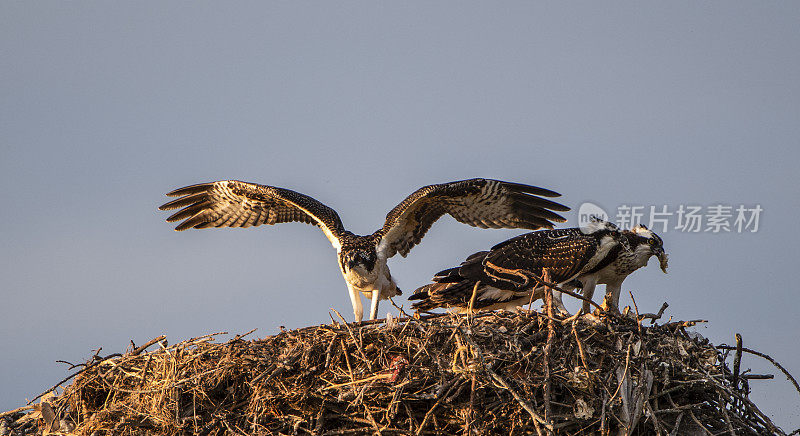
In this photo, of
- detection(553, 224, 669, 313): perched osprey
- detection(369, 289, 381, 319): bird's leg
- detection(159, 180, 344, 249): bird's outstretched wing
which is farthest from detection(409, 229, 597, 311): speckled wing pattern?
detection(159, 180, 344, 249): bird's outstretched wing

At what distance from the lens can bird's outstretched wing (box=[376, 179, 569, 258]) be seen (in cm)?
962

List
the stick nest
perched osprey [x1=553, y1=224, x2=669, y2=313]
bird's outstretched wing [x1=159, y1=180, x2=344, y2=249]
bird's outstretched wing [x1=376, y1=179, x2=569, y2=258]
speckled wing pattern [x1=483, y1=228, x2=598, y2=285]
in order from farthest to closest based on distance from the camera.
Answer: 1. bird's outstretched wing [x1=159, y1=180, x2=344, y2=249]
2. bird's outstretched wing [x1=376, y1=179, x2=569, y2=258]
3. perched osprey [x1=553, y1=224, x2=669, y2=313]
4. speckled wing pattern [x1=483, y1=228, x2=598, y2=285]
5. the stick nest

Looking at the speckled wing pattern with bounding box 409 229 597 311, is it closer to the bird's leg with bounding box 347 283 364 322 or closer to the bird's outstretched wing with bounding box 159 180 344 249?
the bird's leg with bounding box 347 283 364 322

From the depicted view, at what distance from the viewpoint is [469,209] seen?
10.1m

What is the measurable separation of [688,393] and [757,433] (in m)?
0.53

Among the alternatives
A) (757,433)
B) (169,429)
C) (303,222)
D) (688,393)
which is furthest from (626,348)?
(303,222)

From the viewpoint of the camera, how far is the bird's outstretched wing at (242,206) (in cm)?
1048

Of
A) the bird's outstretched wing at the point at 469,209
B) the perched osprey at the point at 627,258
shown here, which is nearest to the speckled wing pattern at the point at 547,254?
the perched osprey at the point at 627,258

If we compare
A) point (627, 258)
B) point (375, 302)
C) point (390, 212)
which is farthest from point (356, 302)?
point (627, 258)

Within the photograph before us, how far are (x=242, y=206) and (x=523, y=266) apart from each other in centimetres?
387

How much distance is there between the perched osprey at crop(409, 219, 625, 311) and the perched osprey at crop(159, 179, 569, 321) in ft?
2.93

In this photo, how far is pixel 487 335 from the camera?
676 cm

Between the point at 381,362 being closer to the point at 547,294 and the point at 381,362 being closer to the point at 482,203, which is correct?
the point at 547,294

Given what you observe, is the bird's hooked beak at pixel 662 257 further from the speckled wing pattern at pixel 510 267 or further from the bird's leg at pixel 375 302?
the bird's leg at pixel 375 302
